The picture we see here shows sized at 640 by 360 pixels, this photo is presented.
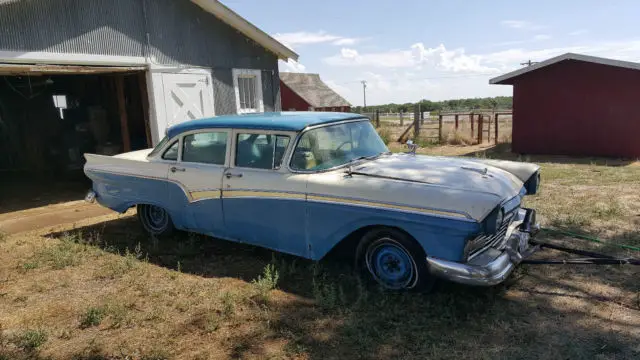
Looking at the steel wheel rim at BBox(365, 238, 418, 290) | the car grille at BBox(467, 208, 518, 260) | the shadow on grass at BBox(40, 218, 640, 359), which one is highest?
the car grille at BBox(467, 208, 518, 260)

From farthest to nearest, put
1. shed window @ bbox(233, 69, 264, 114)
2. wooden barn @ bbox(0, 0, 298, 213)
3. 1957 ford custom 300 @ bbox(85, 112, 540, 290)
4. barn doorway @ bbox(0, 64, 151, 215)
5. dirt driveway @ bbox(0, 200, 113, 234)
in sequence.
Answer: barn doorway @ bbox(0, 64, 151, 215), shed window @ bbox(233, 69, 264, 114), wooden barn @ bbox(0, 0, 298, 213), dirt driveway @ bbox(0, 200, 113, 234), 1957 ford custom 300 @ bbox(85, 112, 540, 290)

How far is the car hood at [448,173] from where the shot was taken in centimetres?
388

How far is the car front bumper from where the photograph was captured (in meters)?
3.50

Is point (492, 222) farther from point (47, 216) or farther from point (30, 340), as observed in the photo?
point (47, 216)

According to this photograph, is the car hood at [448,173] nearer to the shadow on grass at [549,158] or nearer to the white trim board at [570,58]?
the shadow on grass at [549,158]

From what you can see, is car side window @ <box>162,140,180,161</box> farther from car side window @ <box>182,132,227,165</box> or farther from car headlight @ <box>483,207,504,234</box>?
car headlight @ <box>483,207,504,234</box>

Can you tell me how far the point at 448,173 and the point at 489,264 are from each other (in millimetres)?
958

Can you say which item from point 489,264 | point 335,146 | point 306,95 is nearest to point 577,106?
point 335,146

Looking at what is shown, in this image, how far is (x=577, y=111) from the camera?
13984 millimetres

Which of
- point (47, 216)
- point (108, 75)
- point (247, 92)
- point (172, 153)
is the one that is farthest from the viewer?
Answer: point (247, 92)

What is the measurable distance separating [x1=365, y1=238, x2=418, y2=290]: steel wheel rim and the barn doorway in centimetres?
876

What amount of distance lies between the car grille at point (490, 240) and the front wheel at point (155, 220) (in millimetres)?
3792

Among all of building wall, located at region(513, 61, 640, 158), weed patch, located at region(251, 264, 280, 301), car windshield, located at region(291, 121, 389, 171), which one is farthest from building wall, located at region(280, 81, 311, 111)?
weed patch, located at region(251, 264, 280, 301)

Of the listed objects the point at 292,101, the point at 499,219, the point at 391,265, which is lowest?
the point at 391,265
